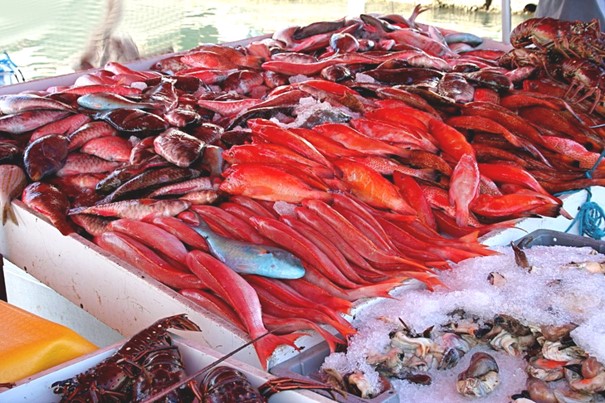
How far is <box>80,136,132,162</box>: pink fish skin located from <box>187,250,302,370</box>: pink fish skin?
95 cm

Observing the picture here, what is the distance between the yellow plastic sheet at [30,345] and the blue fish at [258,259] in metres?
0.68

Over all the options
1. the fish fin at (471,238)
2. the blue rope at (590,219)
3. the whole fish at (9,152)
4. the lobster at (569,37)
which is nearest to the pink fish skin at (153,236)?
the whole fish at (9,152)

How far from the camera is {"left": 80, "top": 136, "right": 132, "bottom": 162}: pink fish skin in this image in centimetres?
303

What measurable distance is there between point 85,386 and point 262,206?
136cm

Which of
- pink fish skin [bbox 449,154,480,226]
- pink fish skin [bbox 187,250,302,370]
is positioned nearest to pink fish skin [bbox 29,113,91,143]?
pink fish skin [bbox 187,250,302,370]

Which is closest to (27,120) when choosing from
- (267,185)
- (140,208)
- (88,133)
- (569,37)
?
(88,133)

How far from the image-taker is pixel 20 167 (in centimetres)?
301

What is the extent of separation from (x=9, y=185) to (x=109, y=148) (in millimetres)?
443

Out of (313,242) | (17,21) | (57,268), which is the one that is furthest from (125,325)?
(17,21)

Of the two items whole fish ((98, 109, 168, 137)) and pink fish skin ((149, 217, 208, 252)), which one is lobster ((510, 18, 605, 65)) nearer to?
whole fish ((98, 109, 168, 137))

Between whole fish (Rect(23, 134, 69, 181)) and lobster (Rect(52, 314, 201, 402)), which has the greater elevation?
lobster (Rect(52, 314, 201, 402))

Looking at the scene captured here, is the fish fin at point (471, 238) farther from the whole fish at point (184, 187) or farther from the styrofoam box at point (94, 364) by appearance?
the styrofoam box at point (94, 364)

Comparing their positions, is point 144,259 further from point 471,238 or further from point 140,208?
point 471,238

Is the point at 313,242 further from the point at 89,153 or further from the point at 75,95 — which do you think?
the point at 75,95
